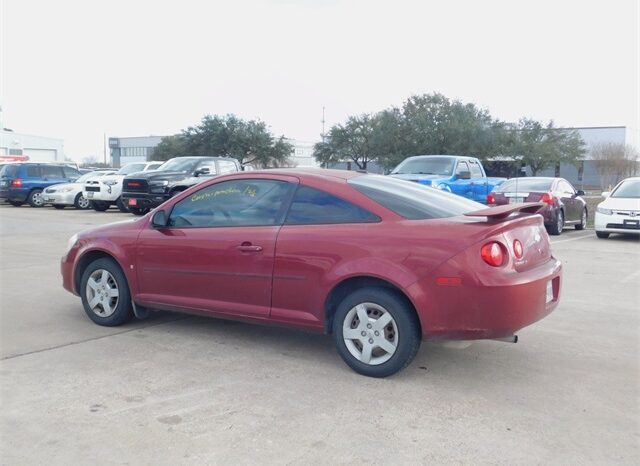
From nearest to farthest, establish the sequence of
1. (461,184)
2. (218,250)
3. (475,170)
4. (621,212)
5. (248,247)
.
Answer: (248,247) → (218,250) → (621,212) → (461,184) → (475,170)

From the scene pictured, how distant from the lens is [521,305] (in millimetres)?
4273

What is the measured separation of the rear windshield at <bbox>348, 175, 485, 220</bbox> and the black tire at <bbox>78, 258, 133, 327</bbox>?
7.92 ft

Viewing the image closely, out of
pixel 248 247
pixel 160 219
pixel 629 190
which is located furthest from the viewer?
pixel 629 190

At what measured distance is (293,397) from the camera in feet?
13.8

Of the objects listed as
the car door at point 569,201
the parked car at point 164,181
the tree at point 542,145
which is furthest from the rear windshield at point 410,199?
the tree at point 542,145

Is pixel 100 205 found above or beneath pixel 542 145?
beneath

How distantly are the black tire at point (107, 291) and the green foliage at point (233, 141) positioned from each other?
44.3m

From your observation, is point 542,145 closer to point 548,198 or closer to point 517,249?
point 548,198

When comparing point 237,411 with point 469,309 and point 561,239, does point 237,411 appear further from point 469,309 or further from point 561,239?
point 561,239

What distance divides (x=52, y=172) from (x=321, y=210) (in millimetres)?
22905

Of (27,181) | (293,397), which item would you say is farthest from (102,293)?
(27,181)

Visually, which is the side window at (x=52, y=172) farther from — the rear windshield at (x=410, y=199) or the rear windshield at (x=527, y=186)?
the rear windshield at (x=410, y=199)

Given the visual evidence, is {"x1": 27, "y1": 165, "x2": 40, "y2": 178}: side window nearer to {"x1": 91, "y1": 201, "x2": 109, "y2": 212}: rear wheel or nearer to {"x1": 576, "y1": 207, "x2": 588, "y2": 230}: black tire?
{"x1": 91, "y1": 201, "x2": 109, "y2": 212}: rear wheel

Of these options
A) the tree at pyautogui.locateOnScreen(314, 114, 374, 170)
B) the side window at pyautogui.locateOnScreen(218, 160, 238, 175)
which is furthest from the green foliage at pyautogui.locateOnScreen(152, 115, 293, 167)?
the side window at pyautogui.locateOnScreen(218, 160, 238, 175)
